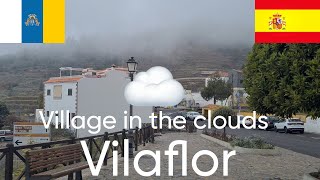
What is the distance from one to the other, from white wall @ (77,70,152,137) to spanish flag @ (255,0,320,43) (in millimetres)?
42999

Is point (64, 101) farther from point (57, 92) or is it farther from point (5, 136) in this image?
point (5, 136)

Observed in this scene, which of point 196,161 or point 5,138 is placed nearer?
point 196,161

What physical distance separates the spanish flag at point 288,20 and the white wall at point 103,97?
4300cm

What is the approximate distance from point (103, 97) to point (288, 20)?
146 ft

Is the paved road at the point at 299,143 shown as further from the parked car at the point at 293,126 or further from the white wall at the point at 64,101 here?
the white wall at the point at 64,101

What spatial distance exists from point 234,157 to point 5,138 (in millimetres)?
45637

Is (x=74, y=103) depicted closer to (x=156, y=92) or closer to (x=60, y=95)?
(x=60, y=95)

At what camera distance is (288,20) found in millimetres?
7922

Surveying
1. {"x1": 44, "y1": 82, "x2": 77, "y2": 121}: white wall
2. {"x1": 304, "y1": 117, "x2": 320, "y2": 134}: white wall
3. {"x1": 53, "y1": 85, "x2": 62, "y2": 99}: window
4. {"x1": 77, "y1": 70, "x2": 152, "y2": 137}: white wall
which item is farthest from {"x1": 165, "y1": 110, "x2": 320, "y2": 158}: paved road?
{"x1": 53, "y1": 85, "x2": 62, "y2": 99}: window

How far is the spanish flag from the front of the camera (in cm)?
777

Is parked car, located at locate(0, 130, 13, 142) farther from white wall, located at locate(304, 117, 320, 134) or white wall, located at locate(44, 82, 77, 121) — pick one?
white wall, located at locate(304, 117, 320, 134)

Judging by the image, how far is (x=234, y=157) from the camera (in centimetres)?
1672

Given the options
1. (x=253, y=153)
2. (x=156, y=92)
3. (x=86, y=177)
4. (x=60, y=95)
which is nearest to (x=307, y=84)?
(x=86, y=177)

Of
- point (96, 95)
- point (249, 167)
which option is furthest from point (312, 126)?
point (96, 95)
